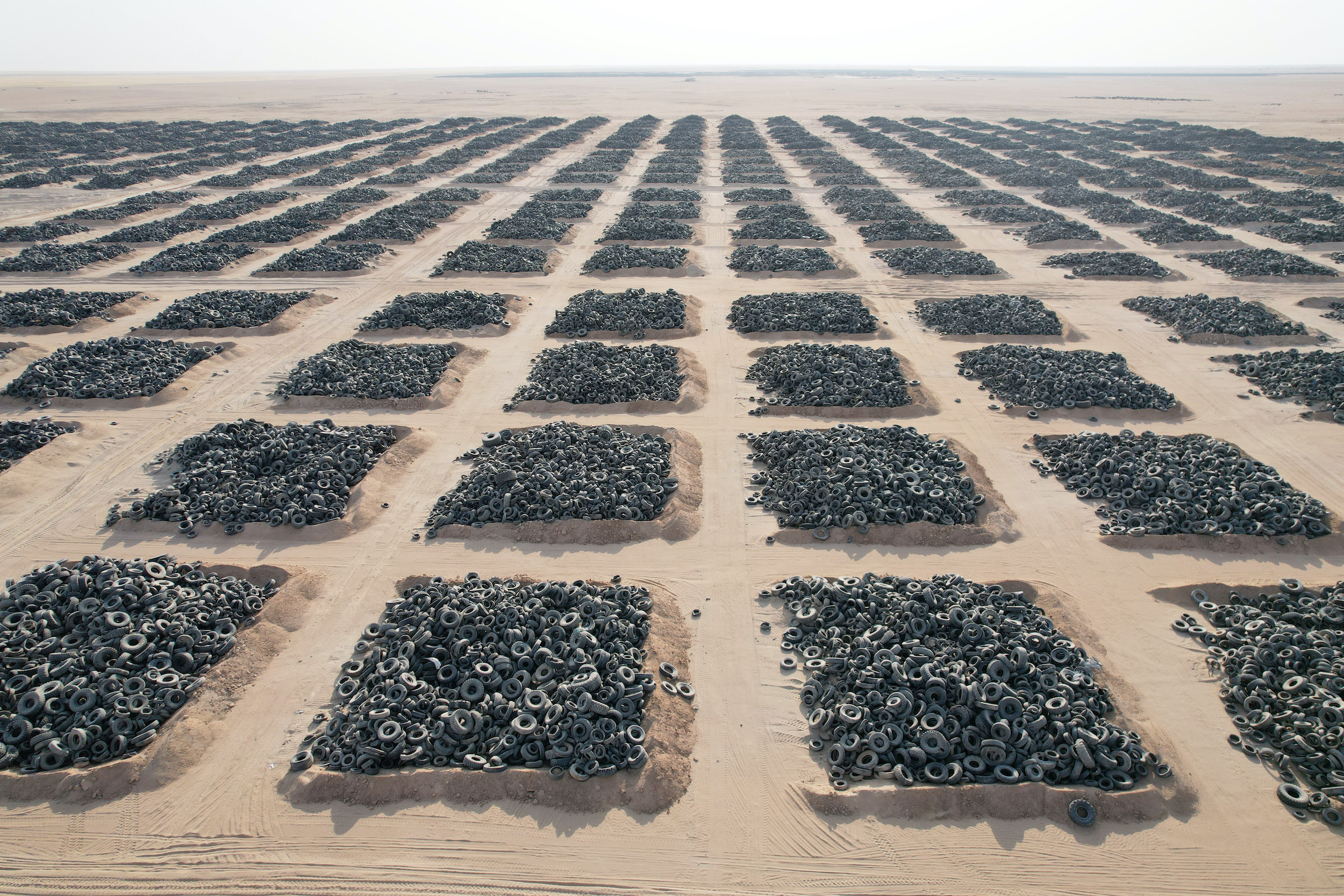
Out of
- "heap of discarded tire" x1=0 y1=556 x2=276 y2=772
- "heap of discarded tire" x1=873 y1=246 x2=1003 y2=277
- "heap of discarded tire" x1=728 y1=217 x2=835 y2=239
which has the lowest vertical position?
"heap of discarded tire" x1=0 y1=556 x2=276 y2=772

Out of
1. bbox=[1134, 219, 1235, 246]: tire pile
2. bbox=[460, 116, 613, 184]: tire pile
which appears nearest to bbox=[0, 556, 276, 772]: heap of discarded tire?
bbox=[1134, 219, 1235, 246]: tire pile

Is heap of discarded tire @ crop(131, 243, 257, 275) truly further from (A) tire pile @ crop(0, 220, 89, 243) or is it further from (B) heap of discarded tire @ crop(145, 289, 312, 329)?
(A) tire pile @ crop(0, 220, 89, 243)

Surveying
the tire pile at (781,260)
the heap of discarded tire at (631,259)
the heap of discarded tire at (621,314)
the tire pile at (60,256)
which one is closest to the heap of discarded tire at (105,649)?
the heap of discarded tire at (621,314)

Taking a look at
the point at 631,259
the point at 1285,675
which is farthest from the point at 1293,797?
the point at 631,259

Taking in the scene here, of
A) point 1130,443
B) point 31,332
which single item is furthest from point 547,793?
point 31,332

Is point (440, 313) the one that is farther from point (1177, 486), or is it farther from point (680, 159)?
point (680, 159)

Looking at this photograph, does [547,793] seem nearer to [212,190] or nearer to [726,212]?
[726,212]

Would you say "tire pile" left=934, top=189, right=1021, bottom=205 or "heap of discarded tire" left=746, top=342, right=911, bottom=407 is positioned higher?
"tire pile" left=934, top=189, right=1021, bottom=205
